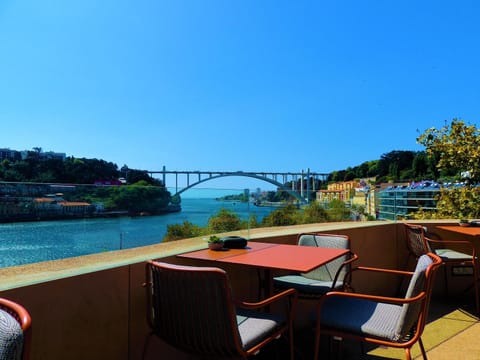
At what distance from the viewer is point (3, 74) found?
8.73 m

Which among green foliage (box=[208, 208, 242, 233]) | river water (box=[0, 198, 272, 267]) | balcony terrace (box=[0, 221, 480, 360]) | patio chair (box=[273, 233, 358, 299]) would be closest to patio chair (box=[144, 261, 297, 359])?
balcony terrace (box=[0, 221, 480, 360])

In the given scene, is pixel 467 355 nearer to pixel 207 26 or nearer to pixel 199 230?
pixel 199 230

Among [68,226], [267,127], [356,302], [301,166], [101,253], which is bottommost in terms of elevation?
[356,302]

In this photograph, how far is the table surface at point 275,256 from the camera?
161 centimetres

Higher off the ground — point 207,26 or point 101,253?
point 207,26

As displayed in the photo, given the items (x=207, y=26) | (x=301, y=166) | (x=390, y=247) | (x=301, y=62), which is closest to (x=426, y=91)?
(x=301, y=62)

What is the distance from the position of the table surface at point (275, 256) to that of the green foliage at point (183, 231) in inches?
24.3

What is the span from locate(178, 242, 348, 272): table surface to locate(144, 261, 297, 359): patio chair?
0.31 meters

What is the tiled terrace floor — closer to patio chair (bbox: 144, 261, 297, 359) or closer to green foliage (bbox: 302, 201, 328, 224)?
patio chair (bbox: 144, 261, 297, 359)

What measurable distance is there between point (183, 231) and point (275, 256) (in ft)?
3.46

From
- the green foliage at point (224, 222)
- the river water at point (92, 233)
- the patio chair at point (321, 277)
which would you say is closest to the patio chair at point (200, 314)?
the patio chair at point (321, 277)

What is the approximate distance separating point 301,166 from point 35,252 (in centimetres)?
3159

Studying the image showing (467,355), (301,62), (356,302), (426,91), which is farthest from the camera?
(426,91)

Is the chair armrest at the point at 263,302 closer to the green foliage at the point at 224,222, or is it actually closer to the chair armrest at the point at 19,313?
the chair armrest at the point at 19,313
